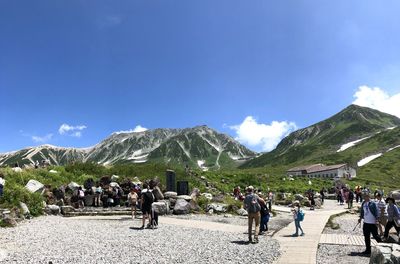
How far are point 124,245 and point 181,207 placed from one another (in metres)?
14.5

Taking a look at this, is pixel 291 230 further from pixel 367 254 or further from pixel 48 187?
pixel 48 187

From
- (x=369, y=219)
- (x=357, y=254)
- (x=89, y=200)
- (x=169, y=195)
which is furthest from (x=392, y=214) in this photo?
(x=89, y=200)

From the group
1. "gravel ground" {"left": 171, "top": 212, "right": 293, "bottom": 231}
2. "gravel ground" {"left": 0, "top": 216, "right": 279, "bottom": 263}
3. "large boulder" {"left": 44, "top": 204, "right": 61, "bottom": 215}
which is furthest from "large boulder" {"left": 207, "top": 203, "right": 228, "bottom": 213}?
"large boulder" {"left": 44, "top": 204, "right": 61, "bottom": 215}

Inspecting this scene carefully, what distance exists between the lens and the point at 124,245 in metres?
17.2

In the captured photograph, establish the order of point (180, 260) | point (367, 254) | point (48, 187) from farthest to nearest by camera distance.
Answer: point (48, 187) < point (367, 254) < point (180, 260)

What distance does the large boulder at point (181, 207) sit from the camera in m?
31.4

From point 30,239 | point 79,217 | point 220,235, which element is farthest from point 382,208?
point 79,217

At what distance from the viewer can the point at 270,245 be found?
18.5 meters

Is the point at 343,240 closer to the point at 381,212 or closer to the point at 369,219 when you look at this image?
the point at 381,212

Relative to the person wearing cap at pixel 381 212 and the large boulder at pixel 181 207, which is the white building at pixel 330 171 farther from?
the person wearing cap at pixel 381 212

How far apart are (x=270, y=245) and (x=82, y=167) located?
99.2 feet

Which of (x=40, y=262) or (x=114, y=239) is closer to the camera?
(x=40, y=262)

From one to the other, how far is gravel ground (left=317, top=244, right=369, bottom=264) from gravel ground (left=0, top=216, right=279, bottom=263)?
1908 millimetres

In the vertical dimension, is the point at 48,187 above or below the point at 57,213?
above
